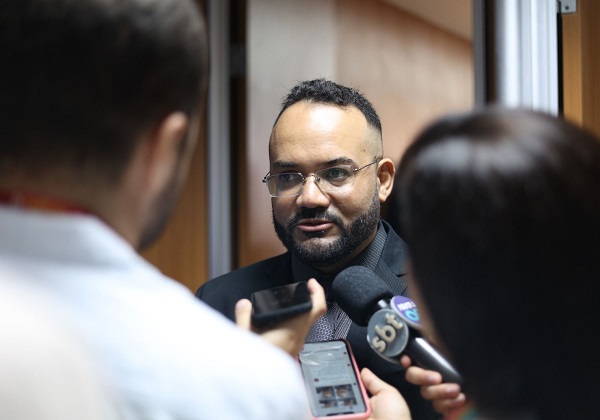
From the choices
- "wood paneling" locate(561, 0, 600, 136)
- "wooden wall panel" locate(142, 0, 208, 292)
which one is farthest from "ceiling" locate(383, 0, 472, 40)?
"wood paneling" locate(561, 0, 600, 136)

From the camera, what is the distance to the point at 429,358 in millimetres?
926

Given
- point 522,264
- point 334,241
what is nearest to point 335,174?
point 334,241

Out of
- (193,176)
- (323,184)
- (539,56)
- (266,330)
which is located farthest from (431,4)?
(266,330)

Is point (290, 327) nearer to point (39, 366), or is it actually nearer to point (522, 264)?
point (522, 264)

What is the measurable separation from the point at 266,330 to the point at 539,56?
3.97 ft

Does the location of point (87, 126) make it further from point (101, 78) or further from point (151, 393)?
point (151, 393)

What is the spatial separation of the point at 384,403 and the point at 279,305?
276 millimetres

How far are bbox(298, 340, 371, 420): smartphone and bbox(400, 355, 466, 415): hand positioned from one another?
94 millimetres

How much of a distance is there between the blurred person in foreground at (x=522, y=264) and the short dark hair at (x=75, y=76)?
0.74 feet

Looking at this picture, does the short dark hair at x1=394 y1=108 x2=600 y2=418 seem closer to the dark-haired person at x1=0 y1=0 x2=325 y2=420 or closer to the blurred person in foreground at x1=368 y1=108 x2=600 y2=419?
the blurred person in foreground at x1=368 y1=108 x2=600 y2=419

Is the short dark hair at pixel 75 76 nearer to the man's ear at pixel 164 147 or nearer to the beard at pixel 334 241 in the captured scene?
the man's ear at pixel 164 147

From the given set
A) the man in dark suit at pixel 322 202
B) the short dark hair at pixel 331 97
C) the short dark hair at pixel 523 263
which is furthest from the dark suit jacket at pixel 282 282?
the short dark hair at pixel 523 263

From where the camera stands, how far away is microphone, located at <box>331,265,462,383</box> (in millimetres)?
930

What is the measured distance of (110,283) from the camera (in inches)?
20.6
